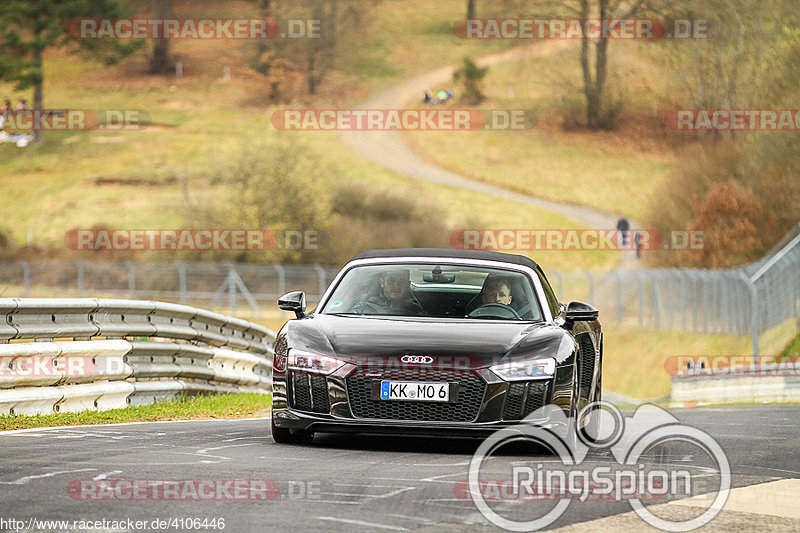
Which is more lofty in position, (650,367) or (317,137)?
(317,137)

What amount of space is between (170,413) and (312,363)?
396 centimetres

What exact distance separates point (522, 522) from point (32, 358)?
241 inches

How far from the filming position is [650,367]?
4028 cm

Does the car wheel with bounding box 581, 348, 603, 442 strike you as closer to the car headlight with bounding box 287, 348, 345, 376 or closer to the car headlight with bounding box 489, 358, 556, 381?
the car headlight with bounding box 489, 358, 556, 381

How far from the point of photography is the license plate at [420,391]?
9102 mm

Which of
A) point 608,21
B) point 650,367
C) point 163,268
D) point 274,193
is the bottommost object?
Answer: point 650,367

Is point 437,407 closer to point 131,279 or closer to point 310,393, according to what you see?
point 310,393

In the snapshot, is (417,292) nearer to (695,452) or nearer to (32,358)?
(695,452)

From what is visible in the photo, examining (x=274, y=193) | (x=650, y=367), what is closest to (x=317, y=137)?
(x=274, y=193)

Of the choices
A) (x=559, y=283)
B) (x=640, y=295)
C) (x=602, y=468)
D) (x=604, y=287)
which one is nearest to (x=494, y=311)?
(x=602, y=468)

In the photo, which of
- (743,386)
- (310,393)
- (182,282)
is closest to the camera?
(310,393)

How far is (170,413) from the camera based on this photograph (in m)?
12.9

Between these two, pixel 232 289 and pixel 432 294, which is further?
pixel 232 289

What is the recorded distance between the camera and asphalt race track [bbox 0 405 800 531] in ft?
20.7
